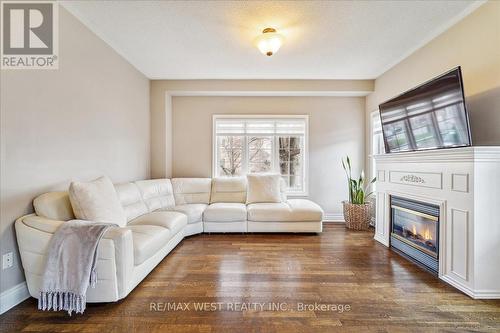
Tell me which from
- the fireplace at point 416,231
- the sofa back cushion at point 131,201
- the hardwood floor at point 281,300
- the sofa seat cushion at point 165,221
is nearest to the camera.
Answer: the hardwood floor at point 281,300

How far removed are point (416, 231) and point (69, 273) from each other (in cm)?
359

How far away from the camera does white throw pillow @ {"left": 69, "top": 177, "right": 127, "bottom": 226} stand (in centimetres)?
211

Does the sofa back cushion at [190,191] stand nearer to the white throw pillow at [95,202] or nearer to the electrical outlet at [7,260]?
the white throw pillow at [95,202]

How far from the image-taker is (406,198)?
289cm

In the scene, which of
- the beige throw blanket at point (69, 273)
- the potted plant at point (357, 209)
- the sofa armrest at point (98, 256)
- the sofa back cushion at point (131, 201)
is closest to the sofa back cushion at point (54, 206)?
the sofa armrest at point (98, 256)

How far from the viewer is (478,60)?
2320mm

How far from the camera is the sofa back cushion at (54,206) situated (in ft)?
6.52

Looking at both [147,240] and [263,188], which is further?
[263,188]

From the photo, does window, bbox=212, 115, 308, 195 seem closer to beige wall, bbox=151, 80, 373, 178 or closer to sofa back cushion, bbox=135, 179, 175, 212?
beige wall, bbox=151, 80, 373, 178

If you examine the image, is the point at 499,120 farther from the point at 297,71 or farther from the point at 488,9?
the point at 297,71

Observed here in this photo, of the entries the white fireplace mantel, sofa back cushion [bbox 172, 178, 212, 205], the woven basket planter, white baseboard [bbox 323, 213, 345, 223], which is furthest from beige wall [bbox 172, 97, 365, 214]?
the white fireplace mantel

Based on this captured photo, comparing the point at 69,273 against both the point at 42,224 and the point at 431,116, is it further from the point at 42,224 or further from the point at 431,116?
the point at 431,116

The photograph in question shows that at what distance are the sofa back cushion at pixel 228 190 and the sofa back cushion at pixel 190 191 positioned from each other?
13cm

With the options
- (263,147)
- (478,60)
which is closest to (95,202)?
(263,147)
